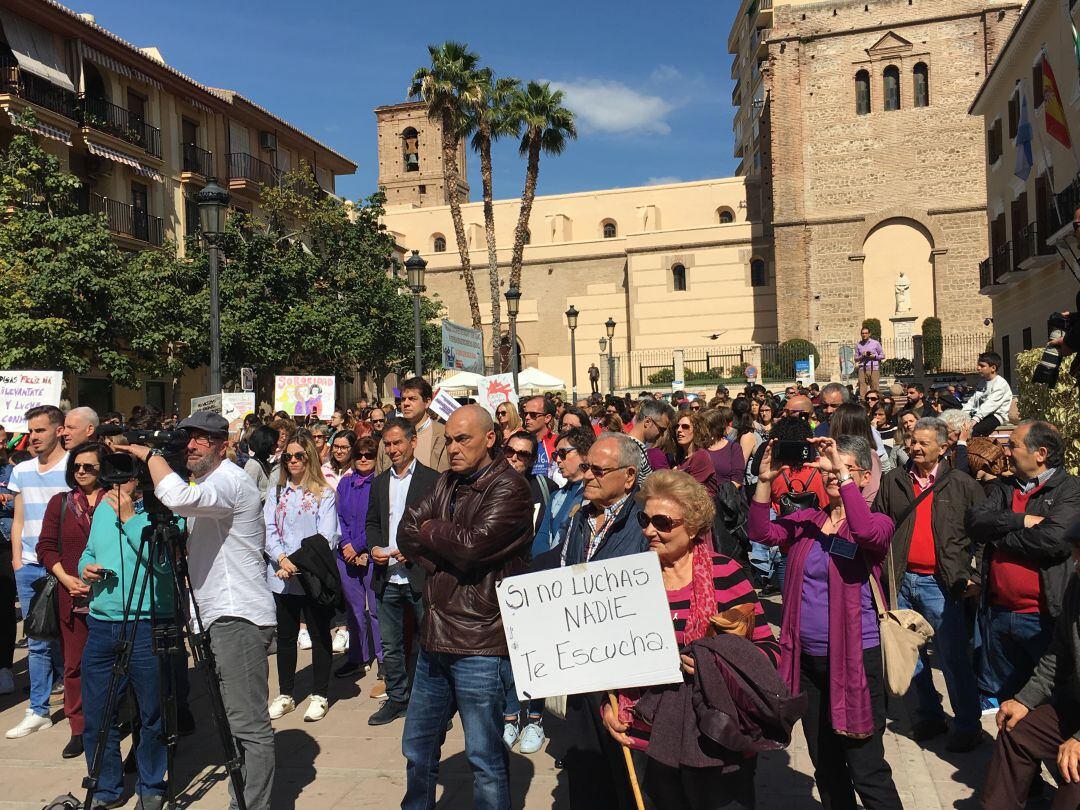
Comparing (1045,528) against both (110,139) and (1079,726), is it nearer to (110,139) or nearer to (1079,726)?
(1079,726)

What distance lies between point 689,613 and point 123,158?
2784 centimetres

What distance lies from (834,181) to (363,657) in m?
39.2

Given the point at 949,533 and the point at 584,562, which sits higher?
the point at 584,562

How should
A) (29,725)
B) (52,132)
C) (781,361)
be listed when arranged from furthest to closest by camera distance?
(781,361) → (52,132) → (29,725)

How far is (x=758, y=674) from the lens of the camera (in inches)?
124

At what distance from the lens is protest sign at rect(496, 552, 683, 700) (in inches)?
128

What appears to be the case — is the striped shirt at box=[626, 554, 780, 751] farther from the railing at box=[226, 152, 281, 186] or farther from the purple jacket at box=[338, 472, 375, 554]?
the railing at box=[226, 152, 281, 186]

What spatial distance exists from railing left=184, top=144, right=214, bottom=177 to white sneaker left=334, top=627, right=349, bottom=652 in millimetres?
25528

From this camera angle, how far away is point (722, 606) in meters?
3.43

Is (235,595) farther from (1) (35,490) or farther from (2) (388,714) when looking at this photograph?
(1) (35,490)

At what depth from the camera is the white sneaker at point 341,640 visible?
8.48 metres

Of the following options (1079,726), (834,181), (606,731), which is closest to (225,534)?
(606,731)

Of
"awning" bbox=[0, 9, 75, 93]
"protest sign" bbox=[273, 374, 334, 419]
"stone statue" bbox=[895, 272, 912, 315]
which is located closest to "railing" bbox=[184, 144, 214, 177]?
"awning" bbox=[0, 9, 75, 93]

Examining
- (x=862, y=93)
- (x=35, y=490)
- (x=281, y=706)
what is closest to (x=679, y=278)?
(x=862, y=93)
